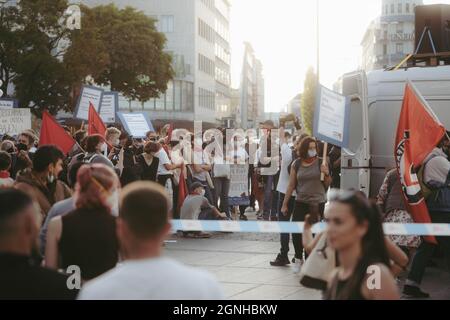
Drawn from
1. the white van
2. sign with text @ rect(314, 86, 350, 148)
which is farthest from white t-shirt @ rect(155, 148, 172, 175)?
sign with text @ rect(314, 86, 350, 148)

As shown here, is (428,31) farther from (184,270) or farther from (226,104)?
(226,104)

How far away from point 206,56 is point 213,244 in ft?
262

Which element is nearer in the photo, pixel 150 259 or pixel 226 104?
pixel 150 259

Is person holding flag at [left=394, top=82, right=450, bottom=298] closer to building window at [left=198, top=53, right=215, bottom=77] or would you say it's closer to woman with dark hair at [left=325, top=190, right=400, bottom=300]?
woman with dark hair at [left=325, top=190, right=400, bottom=300]

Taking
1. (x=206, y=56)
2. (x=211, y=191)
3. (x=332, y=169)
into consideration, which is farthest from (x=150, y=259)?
(x=206, y=56)

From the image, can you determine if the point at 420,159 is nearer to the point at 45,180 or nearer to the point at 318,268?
the point at 45,180

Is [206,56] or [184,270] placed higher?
[206,56]

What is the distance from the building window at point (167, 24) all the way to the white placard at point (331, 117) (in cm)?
7484

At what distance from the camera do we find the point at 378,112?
1325cm

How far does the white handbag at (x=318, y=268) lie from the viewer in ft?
17.2

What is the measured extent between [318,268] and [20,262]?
194 cm

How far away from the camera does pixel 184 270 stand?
3547 mm

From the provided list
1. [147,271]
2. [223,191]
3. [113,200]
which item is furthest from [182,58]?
[147,271]

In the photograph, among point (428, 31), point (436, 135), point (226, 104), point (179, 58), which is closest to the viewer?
point (436, 135)
